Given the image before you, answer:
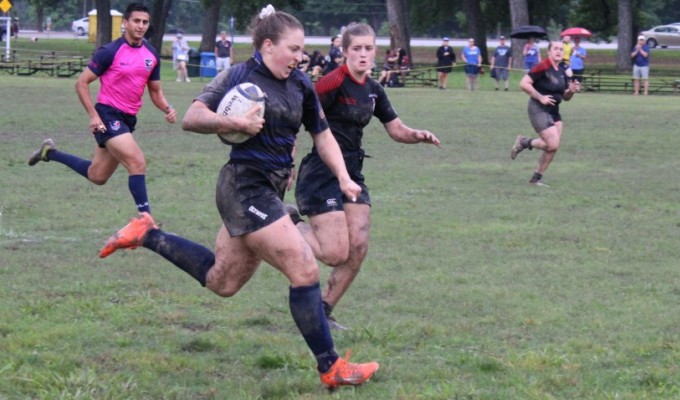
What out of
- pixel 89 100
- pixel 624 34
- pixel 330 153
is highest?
pixel 624 34

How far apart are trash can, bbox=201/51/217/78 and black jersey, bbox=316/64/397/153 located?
1516 inches

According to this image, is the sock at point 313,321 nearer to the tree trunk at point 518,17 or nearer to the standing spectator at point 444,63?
the standing spectator at point 444,63

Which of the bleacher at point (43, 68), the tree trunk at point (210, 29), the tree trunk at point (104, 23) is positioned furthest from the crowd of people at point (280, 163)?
the tree trunk at point (210, 29)

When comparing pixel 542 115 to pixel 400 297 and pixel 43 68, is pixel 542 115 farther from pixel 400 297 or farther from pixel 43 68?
pixel 43 68

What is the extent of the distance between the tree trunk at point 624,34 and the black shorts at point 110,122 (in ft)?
148

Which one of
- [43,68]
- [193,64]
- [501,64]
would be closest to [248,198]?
[501,64]

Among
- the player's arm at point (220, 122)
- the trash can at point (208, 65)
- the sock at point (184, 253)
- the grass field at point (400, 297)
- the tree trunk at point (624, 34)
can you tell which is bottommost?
the grass field at point (400, 297)

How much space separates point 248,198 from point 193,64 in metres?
40.8

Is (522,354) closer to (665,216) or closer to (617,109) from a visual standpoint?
(665,216)

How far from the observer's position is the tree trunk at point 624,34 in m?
52.6

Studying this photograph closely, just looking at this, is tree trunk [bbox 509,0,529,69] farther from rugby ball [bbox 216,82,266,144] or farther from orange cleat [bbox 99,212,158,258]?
rugby ball [bbox 216,82,266,144]

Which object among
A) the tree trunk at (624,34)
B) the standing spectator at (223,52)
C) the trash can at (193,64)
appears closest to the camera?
the standing spectator at (223,52)

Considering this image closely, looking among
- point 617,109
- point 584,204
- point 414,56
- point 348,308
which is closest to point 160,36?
point 414,56

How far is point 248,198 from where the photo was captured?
5.79 m
